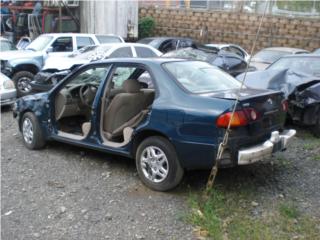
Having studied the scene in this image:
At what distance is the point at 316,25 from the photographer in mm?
23969

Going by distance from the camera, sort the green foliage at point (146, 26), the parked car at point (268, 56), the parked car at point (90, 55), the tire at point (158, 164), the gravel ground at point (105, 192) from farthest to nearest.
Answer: the green foliage at point (146, 26), the parked car at point (268, 56), the parked car at point (90, 55), the tire at point (158, 164), the gravel ground at point (105, 192)

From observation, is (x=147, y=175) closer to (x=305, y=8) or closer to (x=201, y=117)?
(x=201, y=117)

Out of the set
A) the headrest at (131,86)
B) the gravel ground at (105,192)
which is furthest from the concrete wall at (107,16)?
the headrest at (131,86)

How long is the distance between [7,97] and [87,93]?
15.5 ft

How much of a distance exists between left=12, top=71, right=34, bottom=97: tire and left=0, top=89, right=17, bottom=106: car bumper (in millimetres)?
1417

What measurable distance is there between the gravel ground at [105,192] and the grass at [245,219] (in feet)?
0.48

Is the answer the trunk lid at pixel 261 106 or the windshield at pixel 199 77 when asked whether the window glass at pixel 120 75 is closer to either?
the windshield at pixel 199 77

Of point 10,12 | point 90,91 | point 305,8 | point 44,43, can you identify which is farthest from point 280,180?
point 305,8

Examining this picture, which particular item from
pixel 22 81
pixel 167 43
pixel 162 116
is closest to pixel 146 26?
pixel 167 43

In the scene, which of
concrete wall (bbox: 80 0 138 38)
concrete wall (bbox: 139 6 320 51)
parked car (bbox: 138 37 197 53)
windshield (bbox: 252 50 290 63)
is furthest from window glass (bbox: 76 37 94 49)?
concrete wall (bbox: 139 6 320 51)

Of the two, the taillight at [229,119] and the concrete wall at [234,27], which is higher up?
the taillight at [229,119]

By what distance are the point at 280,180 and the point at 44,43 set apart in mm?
10627

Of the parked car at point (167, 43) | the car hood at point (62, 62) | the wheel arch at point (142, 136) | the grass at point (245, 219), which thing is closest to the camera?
→ the grass at point (245, 219)

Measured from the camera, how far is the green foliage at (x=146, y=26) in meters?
26.6
